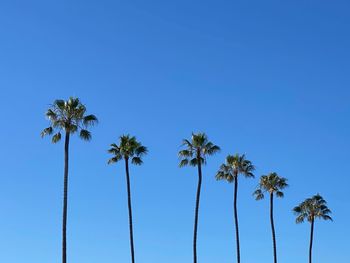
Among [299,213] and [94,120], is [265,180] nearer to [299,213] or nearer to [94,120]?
[299,213]

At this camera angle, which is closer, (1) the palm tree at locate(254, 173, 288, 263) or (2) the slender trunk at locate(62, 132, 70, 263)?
(2) the slender trunk at locate(62, 132, 70, 263)

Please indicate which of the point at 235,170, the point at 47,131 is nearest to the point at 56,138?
the point at 47,131

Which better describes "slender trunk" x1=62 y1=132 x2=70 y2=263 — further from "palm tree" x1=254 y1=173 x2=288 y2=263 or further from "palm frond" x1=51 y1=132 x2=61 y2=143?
"palm tree" x1=254 y1=173 x2=288 y2=263

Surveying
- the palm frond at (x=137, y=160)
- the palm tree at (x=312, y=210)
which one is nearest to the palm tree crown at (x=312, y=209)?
the palm tree at (x=312, y=210)

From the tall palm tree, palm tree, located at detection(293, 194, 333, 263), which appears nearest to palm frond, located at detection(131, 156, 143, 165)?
the tall palm tree

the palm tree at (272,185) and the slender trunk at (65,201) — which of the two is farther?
the palm tree at (272,185)

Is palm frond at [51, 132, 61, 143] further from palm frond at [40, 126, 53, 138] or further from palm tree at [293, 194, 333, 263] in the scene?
palm tree at [293, 194, 333, 263]

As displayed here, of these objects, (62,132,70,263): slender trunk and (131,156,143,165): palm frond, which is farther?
(131,156,143,165): palm frond

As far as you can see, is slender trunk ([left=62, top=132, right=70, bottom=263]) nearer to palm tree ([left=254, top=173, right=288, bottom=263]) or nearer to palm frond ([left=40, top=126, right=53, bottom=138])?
palm frond ([left=40, top=126, right=53, bottom=138])

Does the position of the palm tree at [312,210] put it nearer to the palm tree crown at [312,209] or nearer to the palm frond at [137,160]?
the palm tree crown at [312,209]

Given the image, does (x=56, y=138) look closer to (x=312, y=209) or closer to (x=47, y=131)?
(x=47, y=131)

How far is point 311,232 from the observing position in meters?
107

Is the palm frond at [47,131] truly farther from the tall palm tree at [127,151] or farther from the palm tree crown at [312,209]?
the palm tree crown at [312,209]

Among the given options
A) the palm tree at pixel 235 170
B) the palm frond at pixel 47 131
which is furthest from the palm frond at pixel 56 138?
the palm tree at pixel 235 170
